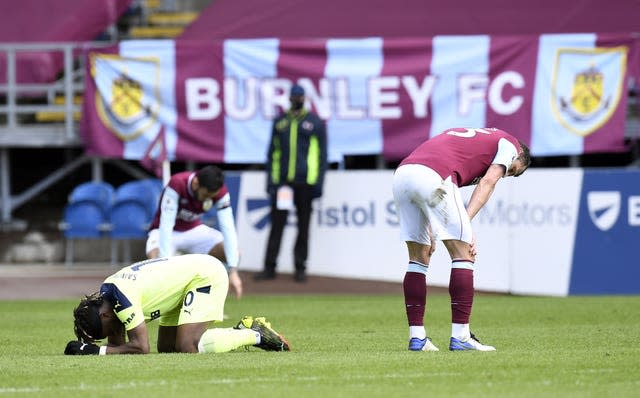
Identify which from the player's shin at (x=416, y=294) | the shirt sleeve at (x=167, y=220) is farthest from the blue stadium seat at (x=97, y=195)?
the player's shin at (x=416, y=294)

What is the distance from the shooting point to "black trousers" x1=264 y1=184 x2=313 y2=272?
58.1 feet

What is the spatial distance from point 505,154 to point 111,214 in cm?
1028

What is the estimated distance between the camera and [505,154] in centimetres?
993

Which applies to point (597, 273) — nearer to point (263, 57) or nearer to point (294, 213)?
point (294, 213)

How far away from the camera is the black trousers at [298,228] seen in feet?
58.1

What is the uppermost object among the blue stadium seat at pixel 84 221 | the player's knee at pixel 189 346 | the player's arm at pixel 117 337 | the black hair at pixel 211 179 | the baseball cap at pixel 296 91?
the baseball cap at pixel 296 91

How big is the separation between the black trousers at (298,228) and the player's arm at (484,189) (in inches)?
313

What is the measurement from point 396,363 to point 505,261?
306 inches

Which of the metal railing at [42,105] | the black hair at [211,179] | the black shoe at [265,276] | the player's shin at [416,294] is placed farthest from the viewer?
the metal railing at [42,105]

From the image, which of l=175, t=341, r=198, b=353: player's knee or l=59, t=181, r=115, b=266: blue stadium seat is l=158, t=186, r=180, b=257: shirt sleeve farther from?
l=59, t=181, r=115, b=266: blue stadium seat

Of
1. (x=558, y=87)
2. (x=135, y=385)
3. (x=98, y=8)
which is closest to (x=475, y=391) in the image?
(x=135, y=385)

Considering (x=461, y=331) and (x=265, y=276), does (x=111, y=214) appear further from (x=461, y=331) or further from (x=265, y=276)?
(x=461, y=331)

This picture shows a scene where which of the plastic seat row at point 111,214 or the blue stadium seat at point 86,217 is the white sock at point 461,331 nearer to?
the plastic seat row at point 111,214

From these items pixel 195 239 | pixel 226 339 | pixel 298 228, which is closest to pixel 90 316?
pixel 226 339
